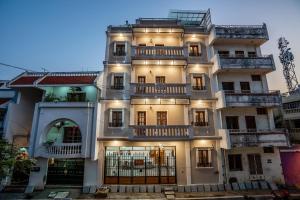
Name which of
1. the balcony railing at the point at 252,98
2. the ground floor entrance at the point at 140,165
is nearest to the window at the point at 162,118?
the ground floor entrance at the point at 140,165

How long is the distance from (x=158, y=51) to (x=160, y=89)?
4233 mm

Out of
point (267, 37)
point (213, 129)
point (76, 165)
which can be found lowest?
point (76, 165)

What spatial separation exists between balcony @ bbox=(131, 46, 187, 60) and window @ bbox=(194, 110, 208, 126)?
233 inches

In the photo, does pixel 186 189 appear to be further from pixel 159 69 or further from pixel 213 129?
pixel 159 69

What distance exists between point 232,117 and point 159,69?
891 cm

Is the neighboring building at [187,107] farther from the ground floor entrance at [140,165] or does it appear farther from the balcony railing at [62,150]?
the balcony railing at [62,150]

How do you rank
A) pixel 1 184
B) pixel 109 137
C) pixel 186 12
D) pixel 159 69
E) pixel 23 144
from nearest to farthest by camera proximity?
pixel 1 184, pixel 109 137, pixel 23 144, pixel 159 69, pixel 186 12

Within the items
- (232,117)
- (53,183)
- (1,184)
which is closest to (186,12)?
(232,117)

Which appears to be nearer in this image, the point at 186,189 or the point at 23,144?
the point at 186,189

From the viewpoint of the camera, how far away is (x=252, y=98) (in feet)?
56.2

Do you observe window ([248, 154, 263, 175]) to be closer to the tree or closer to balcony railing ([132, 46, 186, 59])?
balcony railing ([132, 46, 186, 59])

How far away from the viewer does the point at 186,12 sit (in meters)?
22.2

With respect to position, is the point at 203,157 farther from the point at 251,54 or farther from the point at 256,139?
the point at 251,54

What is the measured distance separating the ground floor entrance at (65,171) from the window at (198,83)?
1314cm
